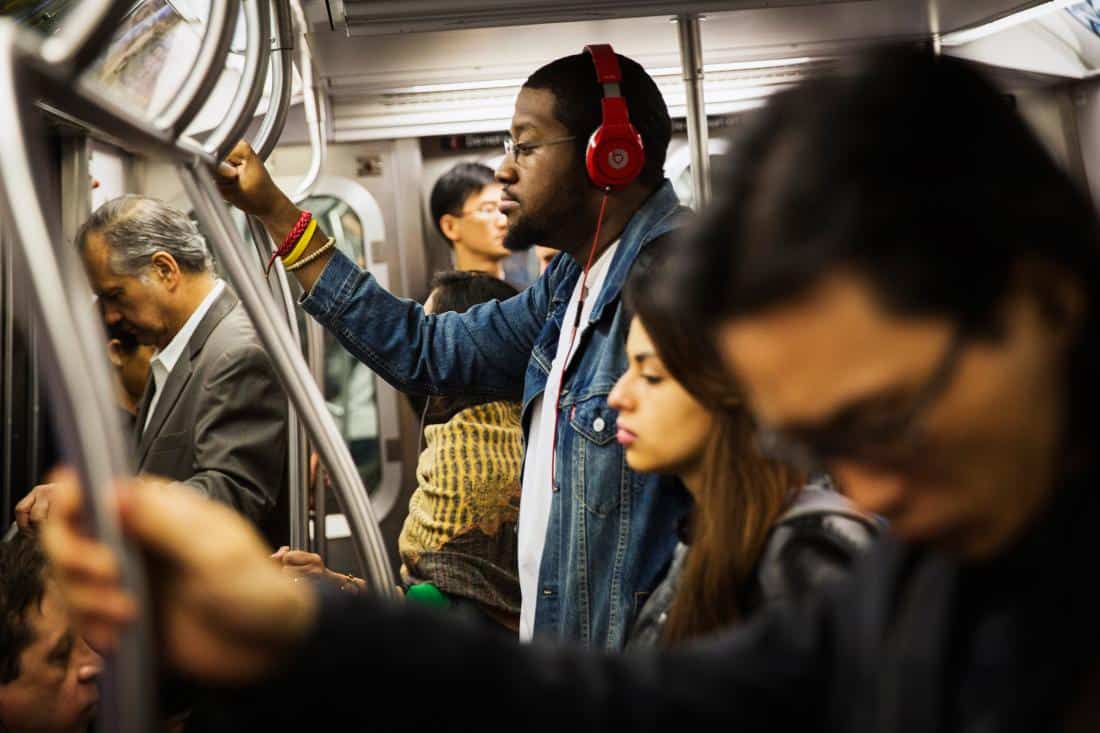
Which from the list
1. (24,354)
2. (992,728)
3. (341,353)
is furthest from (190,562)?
(341,353)

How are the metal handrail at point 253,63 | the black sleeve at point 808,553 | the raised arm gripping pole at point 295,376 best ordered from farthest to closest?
the metal handrail at point 253,63, the raised arm gripping pole at point 295,376, the black sleeve at point 808,553

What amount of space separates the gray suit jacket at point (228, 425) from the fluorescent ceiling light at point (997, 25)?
1.79 m

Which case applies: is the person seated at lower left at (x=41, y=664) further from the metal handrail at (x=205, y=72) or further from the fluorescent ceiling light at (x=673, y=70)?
the fluorescent ceiling light at (x=673, y=70)

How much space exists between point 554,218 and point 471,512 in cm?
89

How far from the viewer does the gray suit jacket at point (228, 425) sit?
2.50 meters

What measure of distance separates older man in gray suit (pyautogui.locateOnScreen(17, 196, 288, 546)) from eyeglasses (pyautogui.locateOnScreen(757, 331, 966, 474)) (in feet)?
5.93

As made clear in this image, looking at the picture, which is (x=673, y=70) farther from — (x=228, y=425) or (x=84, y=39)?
(x=84, y=39)

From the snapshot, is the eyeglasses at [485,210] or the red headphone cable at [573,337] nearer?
the red headphone cable at [573,337]

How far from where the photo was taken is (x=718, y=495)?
1475 mm

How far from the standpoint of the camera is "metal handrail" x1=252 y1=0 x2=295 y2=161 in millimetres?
2016

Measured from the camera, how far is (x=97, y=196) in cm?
407

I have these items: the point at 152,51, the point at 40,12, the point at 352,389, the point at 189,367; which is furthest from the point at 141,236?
the point at 352,389

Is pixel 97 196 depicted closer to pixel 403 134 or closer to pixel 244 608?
pixel 403 134

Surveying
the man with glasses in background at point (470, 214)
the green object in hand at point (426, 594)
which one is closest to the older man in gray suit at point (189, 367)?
the green object in hand at point (426, 594)
